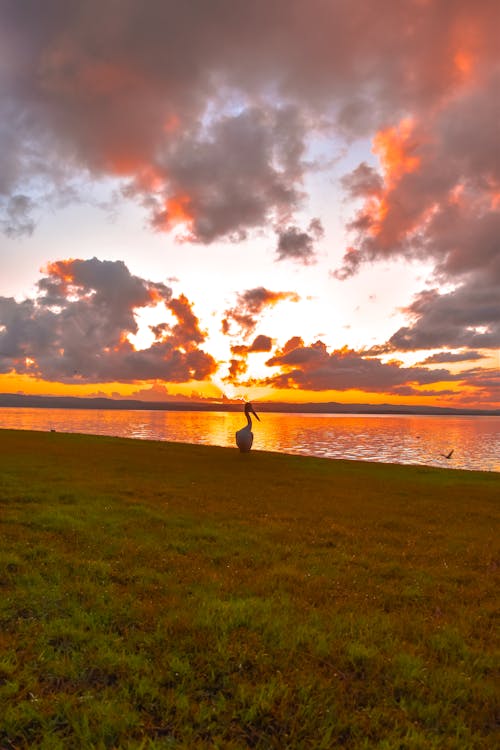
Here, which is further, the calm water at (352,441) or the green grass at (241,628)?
the calm water at (352,441)

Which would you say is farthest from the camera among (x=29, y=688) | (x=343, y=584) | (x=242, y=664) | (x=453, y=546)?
(x=453, y=546)

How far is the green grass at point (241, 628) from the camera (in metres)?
4.40

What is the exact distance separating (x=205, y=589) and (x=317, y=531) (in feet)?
16.5

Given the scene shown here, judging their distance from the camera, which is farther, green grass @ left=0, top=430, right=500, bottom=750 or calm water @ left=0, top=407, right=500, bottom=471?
calm water @ left=0, top=407, right=500, bottom=471

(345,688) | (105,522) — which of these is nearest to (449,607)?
(345,688)

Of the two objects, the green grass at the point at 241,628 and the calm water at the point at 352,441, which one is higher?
the green grass at the point at 241,628

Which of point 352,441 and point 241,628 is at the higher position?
point 241,628

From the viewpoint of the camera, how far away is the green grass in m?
4.40

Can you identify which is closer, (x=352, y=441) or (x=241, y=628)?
(x=241, y=628)

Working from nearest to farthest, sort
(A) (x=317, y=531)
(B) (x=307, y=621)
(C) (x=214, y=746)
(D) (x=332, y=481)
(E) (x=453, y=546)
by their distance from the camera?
(C) (x=214, y=746) < (B) (x=307, y=621) < (E) (x=453, y=546) < (A) (x=317, y=531) < (D) (x=332, y=481)

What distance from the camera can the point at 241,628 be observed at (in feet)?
19.9

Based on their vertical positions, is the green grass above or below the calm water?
above

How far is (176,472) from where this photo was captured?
22.1 metres

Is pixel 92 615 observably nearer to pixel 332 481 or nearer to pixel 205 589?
pixel 205 589
